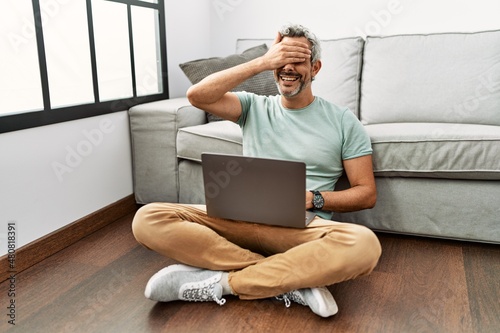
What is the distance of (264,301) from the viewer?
1.53 m

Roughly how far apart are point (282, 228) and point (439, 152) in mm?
804

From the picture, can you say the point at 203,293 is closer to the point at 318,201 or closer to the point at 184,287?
the point at 184,287

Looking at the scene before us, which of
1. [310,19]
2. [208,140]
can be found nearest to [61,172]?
[208,140]

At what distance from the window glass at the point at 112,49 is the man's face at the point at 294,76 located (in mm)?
1097

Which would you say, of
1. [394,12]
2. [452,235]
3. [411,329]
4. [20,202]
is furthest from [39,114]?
[394,12]

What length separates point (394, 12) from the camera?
9.04 ft

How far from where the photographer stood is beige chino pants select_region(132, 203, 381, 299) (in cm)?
139

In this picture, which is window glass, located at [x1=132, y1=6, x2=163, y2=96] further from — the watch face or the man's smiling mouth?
the watch face

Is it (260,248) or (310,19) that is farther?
(310,19)

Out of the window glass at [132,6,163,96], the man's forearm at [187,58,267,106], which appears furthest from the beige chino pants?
the window glass at [132,6,163,96]

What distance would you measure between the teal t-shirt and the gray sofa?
323 mm

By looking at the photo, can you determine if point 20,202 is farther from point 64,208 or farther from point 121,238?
point 121,238

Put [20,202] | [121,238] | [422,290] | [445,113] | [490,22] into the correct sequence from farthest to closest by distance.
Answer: [490,22]
[445,113]
[121,238]
[20,202]
[422,290]

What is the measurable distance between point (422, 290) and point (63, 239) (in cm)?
149
